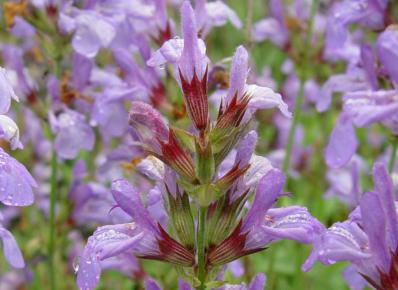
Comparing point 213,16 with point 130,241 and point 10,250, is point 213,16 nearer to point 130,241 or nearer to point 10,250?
point 10,250

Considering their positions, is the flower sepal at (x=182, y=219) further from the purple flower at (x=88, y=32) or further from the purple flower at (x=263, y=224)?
the purple flower at (x=88, y=32)

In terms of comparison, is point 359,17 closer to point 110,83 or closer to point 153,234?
point 110,83

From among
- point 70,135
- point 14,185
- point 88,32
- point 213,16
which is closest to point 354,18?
point 213,16

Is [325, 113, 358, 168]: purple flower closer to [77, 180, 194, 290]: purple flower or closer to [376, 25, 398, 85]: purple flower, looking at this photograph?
[376, 25, 398, 85]: purple flower

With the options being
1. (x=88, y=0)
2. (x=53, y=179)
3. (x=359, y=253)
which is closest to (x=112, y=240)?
(x=359, y=253)

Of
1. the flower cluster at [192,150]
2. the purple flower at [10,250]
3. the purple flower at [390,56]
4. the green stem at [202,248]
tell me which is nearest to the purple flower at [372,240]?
the flower cluster at [192,150]

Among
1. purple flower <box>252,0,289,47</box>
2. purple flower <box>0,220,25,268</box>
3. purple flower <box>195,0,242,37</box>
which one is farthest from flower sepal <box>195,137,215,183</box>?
purple flower <box>252,0,289,47</box>
